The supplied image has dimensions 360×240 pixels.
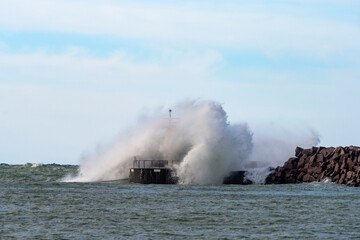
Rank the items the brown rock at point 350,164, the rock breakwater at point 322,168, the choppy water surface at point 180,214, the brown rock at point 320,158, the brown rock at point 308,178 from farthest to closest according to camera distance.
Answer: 1. the brown rock at point 320,158
2. the brown rock at point 308,178
3. the brown rock at point 350,164
4. the rock breakwater at point 322,168
5. the choppy water surface at point 180,214

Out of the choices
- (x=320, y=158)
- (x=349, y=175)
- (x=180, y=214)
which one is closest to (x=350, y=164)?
(x=349, y=175)

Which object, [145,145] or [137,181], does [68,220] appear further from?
[145,145]

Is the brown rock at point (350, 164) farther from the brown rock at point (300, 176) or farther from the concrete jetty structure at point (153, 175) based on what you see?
the concrete jetty structure at point (153, 175)

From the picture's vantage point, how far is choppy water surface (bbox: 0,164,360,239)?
92.5 feet

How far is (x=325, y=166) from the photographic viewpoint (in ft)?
197

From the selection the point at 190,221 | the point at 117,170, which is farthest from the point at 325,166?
the point at 190,221

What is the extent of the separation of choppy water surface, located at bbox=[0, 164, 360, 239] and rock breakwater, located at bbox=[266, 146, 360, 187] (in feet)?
24.9

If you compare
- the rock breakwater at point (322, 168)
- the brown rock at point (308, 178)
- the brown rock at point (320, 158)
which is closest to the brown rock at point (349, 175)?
the rock breakwater at point (322, 168)

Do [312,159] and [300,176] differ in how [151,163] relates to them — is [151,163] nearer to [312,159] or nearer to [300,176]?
[300,176]

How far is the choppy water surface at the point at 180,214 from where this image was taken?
28.2m

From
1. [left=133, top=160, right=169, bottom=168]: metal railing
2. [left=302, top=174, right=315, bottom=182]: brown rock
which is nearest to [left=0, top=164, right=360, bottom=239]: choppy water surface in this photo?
[left=302, top=174, right=315, bottom=182]: brown rock

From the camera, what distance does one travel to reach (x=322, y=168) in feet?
196

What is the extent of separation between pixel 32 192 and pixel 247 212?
59.9ft

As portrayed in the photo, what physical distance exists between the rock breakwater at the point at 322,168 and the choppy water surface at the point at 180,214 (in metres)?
7.60
